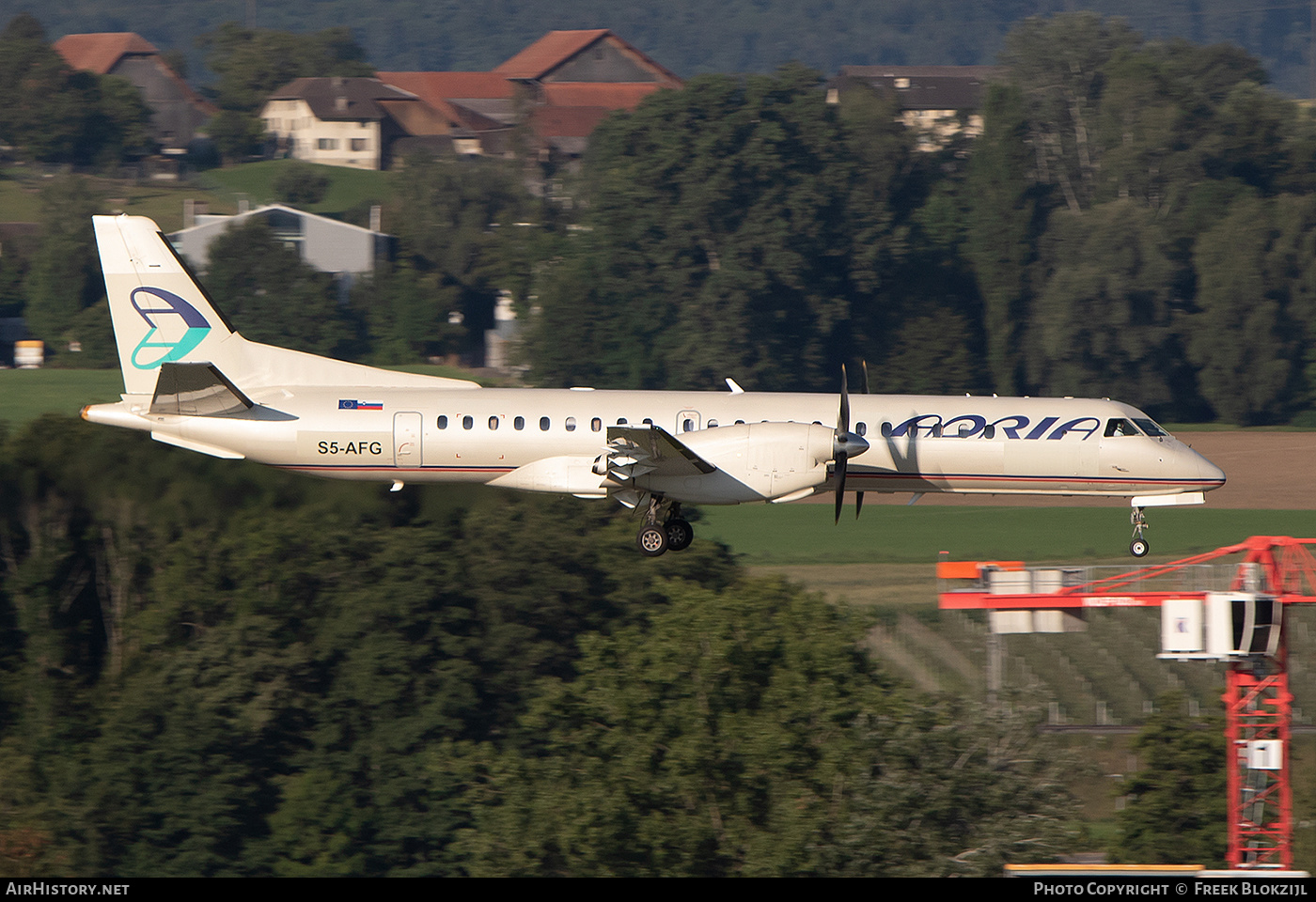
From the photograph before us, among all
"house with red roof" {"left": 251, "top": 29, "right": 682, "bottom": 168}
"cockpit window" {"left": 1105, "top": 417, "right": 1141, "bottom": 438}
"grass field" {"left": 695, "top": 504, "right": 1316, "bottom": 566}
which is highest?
"house with red roof" {"left": 251, "top": 29, "right": 682, "bottom": 168}

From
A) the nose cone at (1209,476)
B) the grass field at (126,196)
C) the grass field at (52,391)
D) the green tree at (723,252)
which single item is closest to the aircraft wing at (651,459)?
the nose cone at (1209,476)

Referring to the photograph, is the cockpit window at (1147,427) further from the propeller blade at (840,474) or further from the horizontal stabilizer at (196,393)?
the horizontal stabilizer at (196,393)

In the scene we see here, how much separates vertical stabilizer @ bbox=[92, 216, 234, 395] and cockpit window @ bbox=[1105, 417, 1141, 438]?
17970 millimetres

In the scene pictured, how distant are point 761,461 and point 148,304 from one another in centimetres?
1335

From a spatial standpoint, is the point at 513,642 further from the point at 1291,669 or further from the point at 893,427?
the point at 1291,669

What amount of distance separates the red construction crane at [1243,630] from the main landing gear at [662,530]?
11067 millimetres

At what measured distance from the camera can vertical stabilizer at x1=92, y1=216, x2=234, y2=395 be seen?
1340 inches

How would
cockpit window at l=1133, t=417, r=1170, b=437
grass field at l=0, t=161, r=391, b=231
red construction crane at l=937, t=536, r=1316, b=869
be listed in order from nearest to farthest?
cockpit window at l=1133, t=417, r=1170, b=437 < red construction crane at l=937, t=536, r=1316, b=869 < grass field at l=0, t=161, r=391, b=231

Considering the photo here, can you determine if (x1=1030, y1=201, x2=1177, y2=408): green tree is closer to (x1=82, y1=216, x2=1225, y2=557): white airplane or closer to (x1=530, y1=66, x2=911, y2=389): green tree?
(x1=530, y1=66, x2=911, y2=389): green tree

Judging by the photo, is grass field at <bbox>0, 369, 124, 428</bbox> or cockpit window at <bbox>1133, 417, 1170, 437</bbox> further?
grass field at <bbox>0, 369, 124, 428</bbox>

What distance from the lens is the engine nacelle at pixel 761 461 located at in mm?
30047

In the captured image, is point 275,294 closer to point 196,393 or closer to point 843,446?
point 196,393

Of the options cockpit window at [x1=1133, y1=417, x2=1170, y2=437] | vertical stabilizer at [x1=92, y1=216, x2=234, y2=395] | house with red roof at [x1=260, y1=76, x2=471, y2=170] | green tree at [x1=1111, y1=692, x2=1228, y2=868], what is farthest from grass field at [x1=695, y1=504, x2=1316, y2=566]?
house with red roof at [x1=260, y1=76, x2=471, y2=170]
